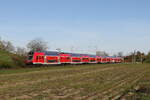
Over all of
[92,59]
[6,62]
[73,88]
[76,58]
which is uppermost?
[76,58]

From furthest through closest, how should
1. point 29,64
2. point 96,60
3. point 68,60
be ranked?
point 96,60, point 68,60, point 29,64

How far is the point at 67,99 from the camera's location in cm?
959


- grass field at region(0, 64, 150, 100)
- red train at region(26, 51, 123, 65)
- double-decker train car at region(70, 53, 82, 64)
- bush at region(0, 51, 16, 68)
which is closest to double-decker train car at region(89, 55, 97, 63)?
red train at region(26, 51, 123, 65)

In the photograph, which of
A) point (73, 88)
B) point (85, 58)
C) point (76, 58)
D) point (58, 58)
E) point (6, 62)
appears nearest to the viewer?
point (73, 88)

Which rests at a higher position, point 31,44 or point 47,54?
point 31,44

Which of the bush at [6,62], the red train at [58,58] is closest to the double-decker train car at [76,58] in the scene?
the red train at [58,58]

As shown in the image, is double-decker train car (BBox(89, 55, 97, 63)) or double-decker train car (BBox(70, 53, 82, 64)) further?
double-decker train car (BBox(89, 55, 97, 63))

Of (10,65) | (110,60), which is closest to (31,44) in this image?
(110,60)

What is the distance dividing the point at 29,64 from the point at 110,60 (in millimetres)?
51987

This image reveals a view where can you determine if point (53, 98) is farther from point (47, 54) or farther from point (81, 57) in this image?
point (81, 57)

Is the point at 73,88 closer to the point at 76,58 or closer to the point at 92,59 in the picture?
the point at 76,58

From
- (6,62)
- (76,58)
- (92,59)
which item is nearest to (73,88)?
(6,62)

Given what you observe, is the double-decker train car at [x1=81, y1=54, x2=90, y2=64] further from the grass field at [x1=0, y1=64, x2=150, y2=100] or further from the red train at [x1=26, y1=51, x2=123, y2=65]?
the grass field at [x1=0, y1=64, x2=150, y2=100]

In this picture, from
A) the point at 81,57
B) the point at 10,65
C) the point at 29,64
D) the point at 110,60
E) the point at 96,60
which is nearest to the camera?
the point at 10,65
